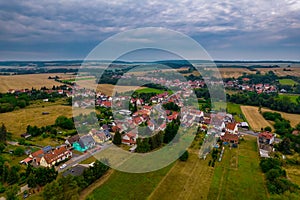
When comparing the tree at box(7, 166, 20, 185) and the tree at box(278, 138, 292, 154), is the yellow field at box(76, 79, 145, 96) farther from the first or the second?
the tree at box(7, 166, 20, 185)

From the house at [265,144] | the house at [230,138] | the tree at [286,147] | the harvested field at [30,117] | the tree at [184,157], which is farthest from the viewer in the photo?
the harvested field at [30,117]

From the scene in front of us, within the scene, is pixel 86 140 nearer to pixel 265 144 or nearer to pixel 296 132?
pixel 265 144

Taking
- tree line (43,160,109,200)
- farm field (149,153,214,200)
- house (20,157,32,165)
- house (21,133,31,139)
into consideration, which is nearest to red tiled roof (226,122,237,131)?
farm field (149,153,214,200)

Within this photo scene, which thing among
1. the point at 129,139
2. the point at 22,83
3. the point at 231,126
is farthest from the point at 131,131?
the point at 22,83

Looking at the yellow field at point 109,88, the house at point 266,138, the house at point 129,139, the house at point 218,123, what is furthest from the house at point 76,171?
the yellow field at point 109,88

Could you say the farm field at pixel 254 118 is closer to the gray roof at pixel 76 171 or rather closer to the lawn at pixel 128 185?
Result: the lawn at pixel 128 185

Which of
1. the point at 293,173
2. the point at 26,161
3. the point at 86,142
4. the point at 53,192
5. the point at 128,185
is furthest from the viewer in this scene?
the point at 86,142
